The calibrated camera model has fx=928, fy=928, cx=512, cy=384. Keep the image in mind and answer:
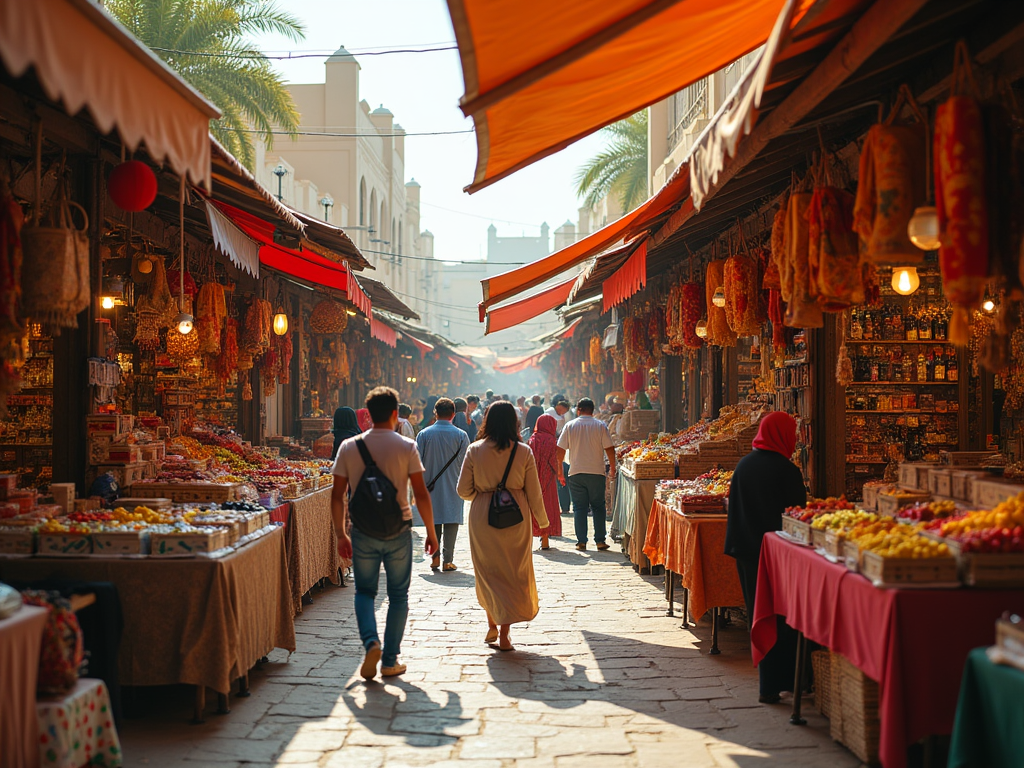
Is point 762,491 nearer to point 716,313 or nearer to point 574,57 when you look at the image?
point 574,57

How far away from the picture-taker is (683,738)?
5082 millimetres

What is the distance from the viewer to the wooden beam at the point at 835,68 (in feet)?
12.8

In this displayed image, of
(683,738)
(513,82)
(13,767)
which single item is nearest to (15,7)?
(513,82)

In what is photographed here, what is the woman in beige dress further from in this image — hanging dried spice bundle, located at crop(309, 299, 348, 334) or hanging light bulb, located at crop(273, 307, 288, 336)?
hanging dried spice bundle, located at crop(309, 299, 348, 334)

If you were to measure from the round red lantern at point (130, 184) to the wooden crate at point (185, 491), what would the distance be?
237 cm

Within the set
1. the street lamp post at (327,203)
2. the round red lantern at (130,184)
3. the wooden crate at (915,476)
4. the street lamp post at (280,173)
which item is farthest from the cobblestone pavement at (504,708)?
the street lamp post at (327,203)

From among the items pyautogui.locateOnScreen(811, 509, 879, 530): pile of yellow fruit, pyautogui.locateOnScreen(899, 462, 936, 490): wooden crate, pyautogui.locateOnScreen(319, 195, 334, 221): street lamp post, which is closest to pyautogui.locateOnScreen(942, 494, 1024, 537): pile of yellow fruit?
pyautogui.locateOnScreen(811, 509, 879, 530): pile of yellow fruit

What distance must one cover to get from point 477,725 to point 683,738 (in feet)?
3.78

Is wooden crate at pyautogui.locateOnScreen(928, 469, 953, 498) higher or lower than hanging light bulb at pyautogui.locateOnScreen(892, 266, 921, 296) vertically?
lower

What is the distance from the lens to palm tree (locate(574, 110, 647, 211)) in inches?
1043

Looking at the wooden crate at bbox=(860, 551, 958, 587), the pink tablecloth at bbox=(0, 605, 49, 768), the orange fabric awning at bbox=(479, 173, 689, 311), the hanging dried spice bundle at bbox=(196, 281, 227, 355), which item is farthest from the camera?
the hanging dried spice bundle at bbox=(196, 281, 227, 355)

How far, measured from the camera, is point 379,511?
6.01m

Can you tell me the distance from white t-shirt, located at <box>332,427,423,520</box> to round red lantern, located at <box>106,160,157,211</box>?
218cm

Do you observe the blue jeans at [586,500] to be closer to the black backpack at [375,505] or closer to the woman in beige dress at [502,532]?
the woman in beige dress at [502,532]
